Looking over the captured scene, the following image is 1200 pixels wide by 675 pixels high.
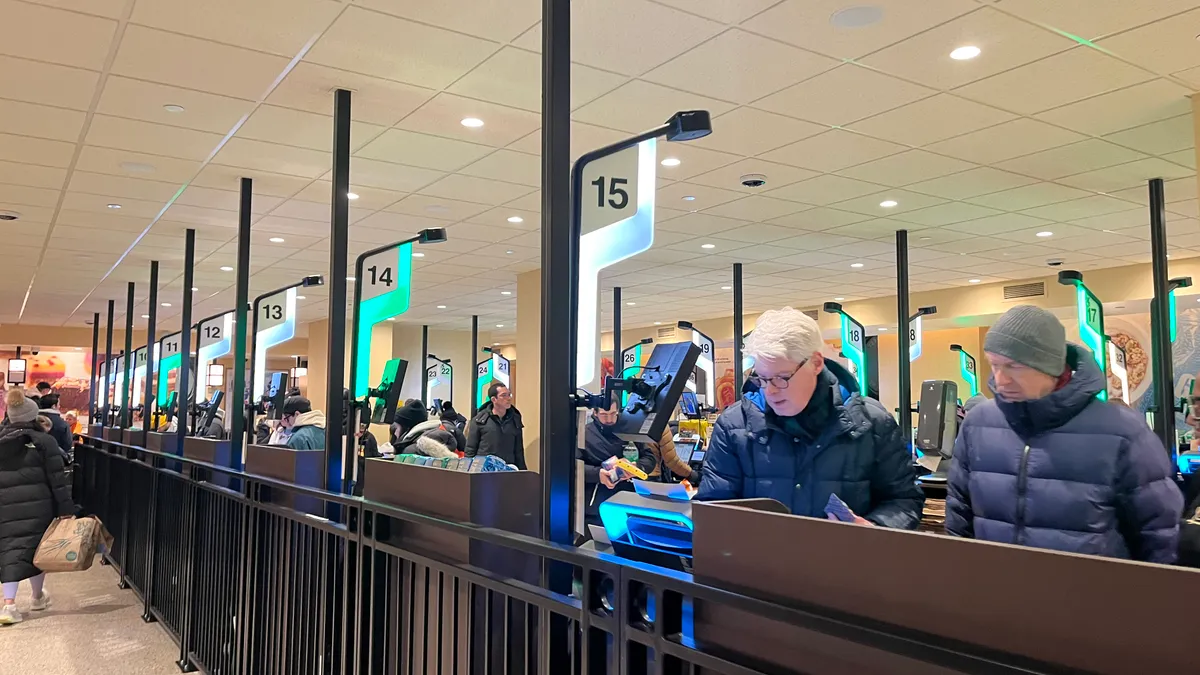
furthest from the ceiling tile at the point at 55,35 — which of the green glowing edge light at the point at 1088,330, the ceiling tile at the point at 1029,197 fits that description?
the green glowing edge light at the point at 1088,330

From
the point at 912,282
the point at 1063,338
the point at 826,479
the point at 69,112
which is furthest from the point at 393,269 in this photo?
the point at 912,282

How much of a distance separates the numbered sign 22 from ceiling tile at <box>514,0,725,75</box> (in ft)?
4.34

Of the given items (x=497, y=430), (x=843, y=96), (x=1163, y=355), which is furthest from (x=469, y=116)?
(x=1163, y=355)

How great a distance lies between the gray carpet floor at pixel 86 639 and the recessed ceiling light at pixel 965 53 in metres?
5.03

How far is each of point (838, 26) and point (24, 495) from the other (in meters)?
5.76

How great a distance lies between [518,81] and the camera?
14.1 ft

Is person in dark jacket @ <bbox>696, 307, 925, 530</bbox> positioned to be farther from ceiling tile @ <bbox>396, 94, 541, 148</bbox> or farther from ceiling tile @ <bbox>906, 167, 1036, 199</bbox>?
ceiling tile @ <bbox>906, 167, 1036, 199</bbox>

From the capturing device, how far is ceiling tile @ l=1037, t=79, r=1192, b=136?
4.47 meters

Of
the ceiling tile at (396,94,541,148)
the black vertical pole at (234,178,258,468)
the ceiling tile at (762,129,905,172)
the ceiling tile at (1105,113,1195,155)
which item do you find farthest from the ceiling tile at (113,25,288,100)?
the ceiling tile at (1105,113,1195,155)

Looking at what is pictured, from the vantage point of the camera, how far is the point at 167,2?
3393 mm

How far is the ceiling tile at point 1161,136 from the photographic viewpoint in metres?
5.00

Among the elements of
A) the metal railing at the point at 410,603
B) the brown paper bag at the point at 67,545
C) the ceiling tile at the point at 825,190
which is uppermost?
the ceiling tile at the point at 825,190

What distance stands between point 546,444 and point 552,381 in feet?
0.52

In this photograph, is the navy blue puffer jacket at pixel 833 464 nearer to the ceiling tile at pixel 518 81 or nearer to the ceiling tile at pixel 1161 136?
the ceiling tile at pixel 518 81
